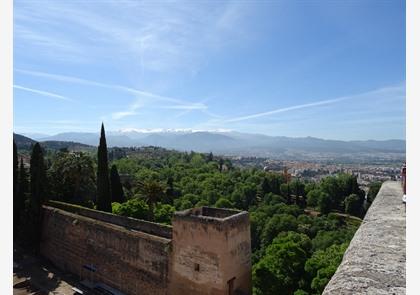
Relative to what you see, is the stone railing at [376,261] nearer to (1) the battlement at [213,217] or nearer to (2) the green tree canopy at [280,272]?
(1) the battlement at [213,217]

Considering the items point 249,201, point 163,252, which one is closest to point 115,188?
point 163,252

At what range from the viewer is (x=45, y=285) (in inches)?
616

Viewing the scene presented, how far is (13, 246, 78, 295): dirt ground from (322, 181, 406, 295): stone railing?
14.1 metres

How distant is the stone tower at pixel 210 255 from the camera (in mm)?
10641

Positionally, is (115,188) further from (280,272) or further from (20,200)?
(280,272)

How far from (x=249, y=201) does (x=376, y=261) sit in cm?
5271

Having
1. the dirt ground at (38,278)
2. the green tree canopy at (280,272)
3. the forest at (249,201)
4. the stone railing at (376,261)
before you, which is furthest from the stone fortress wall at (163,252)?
the stone railing at (376,261)

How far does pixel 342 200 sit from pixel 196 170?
84.1 ft

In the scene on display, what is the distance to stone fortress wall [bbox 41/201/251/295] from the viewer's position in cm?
1081

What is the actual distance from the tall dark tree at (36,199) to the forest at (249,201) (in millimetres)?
54

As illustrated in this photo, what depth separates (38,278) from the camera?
53.7ft
